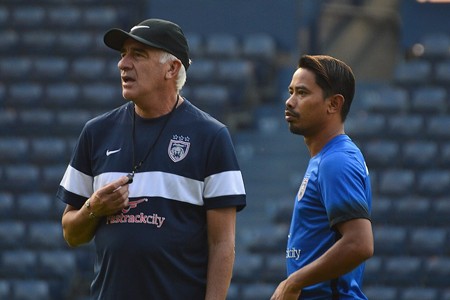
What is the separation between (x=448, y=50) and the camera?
41.2 ft

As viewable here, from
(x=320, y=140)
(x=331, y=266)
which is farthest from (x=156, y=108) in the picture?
(x=331, y=266)

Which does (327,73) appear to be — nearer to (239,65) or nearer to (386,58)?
(239,65)

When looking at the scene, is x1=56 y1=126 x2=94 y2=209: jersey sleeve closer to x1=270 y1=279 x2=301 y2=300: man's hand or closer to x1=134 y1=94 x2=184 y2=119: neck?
x1=134 y1=94 x2=184 y2=119: neck

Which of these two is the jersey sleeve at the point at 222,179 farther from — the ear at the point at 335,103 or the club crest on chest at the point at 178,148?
the ear at the point at 335,103

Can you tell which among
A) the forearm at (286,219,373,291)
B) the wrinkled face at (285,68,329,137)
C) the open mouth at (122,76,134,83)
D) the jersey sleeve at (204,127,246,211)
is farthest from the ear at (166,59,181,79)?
the forearm at (286,219,373,291)

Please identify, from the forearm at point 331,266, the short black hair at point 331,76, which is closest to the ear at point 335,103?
the short black hair at point 331,76

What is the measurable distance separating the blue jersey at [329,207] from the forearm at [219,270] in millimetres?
252

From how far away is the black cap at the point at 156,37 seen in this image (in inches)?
→ 162

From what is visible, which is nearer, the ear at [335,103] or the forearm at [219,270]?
the forearm at [219,270]

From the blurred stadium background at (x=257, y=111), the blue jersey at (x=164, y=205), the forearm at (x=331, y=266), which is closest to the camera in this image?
the forearm at (x=331, y=266)

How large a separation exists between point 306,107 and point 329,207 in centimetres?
44

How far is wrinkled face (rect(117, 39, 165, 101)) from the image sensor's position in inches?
163

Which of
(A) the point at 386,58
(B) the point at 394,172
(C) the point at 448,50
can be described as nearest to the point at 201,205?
(B) the point at 394,172

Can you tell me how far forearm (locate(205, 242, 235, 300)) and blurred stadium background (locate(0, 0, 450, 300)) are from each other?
21.5ft
